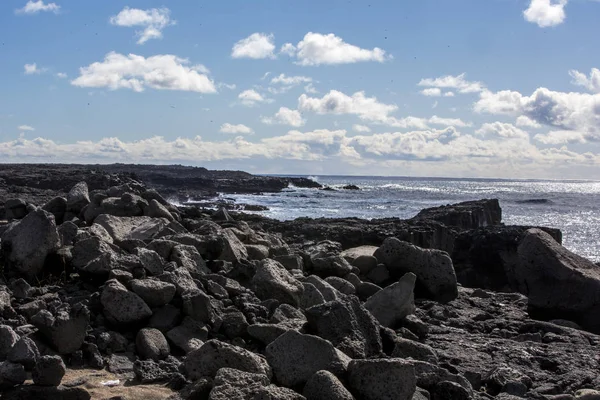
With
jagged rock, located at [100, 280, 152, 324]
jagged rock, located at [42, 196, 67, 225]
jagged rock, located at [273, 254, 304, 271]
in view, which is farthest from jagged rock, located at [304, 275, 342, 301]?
jagged rock, located at [42, 196, 67, 225]

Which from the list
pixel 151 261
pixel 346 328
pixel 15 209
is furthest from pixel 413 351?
pixel 15 209

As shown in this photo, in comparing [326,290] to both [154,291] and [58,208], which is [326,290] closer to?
[154,291]

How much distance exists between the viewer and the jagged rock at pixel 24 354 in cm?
455

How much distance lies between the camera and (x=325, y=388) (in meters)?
4.18

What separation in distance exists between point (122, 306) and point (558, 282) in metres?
6.02

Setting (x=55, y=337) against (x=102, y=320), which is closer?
(x=55, y=337)

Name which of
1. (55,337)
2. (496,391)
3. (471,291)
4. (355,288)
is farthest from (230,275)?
(471,291)

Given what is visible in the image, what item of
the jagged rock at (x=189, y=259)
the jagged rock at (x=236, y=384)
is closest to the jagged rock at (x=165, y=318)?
the jagged rock at (x=189, y=259)

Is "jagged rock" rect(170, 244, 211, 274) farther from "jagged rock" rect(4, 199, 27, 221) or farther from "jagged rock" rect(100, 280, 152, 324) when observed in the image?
"jagged rock" rect(4, 199, 27, 221)

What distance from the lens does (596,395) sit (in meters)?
5.23

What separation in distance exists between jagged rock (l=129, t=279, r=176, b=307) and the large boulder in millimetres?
5355

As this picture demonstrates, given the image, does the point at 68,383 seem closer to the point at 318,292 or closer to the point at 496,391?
the point at 318,292

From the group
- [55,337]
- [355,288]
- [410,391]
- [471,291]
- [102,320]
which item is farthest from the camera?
[471,291]

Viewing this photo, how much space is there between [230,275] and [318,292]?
117cm
